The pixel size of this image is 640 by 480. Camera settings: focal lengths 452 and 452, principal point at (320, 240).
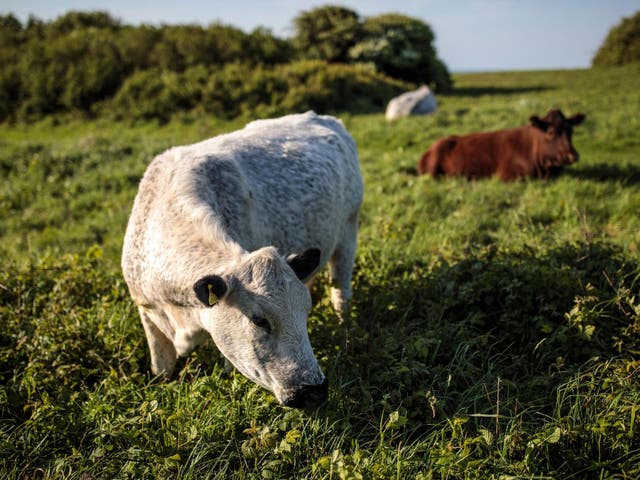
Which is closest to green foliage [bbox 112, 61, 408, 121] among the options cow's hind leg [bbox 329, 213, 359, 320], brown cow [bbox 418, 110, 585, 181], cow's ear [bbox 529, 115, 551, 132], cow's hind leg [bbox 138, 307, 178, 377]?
brown cow [bbox 418, 110, 585, 181]

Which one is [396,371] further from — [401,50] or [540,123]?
[401,50]

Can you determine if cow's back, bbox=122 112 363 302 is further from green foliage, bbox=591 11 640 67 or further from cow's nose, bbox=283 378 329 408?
green foliage, bbox=591 11 640 67

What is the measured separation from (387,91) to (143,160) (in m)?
12.4

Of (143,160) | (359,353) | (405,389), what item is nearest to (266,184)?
(359,353)

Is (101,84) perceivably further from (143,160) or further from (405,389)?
(405,389)

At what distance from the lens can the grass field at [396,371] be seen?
8.78 feet

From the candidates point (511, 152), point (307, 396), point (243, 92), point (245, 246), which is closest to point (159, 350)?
point (245, 246)

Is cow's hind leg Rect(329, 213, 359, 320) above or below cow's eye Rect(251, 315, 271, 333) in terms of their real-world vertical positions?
below

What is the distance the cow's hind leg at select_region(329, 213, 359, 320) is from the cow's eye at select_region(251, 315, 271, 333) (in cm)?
196

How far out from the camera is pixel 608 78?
79.5ft

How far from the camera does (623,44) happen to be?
40.2m

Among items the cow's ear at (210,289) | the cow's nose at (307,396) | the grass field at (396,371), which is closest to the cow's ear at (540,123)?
the grass field at (396,371)

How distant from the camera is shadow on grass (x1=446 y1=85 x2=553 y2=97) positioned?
883 inches

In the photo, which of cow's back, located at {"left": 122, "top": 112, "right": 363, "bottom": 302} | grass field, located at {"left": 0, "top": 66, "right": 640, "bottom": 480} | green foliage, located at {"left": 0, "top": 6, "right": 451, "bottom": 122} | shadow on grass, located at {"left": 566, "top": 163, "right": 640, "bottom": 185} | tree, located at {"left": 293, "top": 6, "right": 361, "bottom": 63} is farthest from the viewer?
tree, located at {"left": 293, "top": 6, "right": 361, "bottom": 63}
